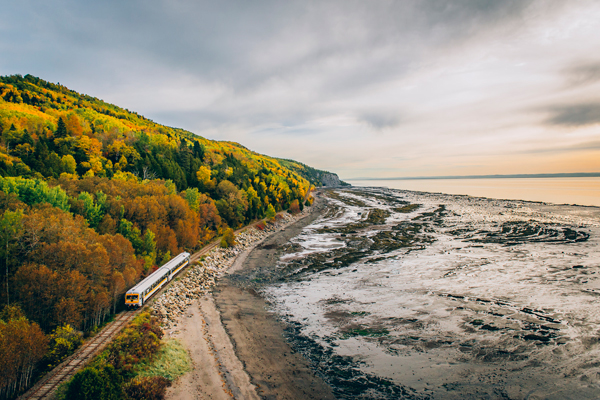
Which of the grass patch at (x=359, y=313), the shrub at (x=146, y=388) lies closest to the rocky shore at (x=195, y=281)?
the shrub at (x=146, y=388)

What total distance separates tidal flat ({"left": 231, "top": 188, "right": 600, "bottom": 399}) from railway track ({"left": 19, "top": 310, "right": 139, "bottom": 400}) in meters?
15.4

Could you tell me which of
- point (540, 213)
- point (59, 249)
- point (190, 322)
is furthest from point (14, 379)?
point (540, 213)

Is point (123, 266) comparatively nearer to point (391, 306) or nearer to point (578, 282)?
point (391, 306)

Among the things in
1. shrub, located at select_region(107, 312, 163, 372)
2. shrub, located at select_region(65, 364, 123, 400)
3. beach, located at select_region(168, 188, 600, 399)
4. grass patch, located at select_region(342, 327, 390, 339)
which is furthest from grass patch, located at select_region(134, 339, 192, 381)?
grass patch, located at select_region(342, 327, 390, 339)

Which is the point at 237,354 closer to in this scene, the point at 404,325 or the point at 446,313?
the point at 404,325

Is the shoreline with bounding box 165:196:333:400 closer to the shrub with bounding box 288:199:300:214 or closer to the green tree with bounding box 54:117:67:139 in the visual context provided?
the green tree with bounding box 54:117:67:139

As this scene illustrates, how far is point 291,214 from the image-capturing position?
104 metres

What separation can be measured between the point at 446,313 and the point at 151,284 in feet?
108

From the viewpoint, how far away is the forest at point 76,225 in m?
19.7

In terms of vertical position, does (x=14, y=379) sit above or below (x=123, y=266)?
below

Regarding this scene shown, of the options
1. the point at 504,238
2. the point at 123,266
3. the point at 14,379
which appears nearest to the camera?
the point at 14,379

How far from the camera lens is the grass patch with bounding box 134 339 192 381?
18641 millimetres

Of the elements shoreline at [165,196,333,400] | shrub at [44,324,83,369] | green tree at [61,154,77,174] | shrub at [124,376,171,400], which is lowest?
shoreline at [165,196,333,400]

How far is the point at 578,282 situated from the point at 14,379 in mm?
56625
